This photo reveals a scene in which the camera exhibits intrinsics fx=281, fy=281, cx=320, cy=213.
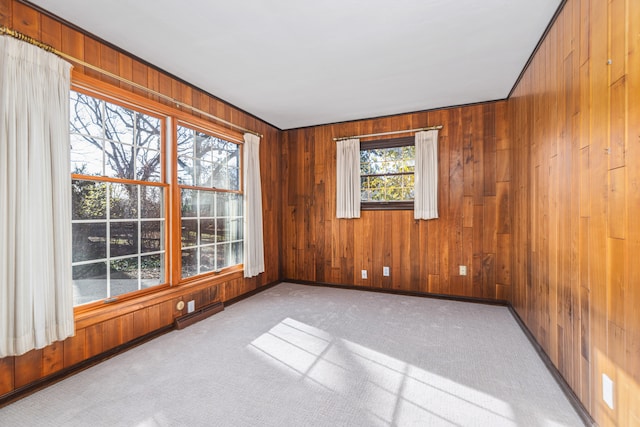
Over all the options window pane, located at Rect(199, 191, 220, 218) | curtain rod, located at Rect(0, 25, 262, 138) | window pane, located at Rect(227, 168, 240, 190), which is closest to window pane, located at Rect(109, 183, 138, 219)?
window pane, located at Rect(199, 191, 220, 218)

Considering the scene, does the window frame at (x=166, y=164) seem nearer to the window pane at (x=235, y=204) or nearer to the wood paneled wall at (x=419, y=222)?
the window pane at (x=235, y=204)

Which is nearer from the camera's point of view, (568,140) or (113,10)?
(568,140)

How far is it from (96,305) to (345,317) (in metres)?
2.33

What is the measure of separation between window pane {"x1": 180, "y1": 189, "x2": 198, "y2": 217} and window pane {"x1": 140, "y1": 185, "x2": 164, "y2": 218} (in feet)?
0.74

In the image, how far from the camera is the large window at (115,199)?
7.21 ft

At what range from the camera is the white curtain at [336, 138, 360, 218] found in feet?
14.0

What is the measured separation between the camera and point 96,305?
2.27 metres

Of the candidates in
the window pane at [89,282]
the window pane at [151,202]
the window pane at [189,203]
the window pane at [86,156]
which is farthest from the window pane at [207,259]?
the window pane at [86,156]

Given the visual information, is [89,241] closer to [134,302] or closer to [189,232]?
[134,302]

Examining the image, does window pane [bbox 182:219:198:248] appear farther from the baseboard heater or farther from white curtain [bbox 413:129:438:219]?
white curtain [bbox 413:129:438:219]

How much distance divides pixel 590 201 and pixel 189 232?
335 cm

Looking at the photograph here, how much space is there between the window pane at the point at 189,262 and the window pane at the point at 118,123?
1248 mm

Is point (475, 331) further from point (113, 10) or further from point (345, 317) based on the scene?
point (113, 10)

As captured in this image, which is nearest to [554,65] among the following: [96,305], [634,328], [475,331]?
[634,328]
